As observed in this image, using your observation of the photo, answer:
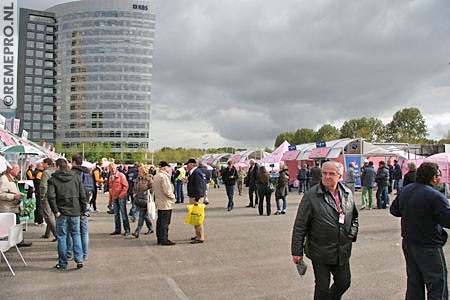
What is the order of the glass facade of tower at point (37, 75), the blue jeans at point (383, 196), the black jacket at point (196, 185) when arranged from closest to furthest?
1. the black jacket at point (196, 185)
2. the blue jeans at point (383, 196)
3. the glass facade of tower at point (37, 75)

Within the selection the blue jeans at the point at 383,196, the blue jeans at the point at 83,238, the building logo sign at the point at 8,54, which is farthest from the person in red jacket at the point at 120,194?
the blue jeans at the point at 383,196

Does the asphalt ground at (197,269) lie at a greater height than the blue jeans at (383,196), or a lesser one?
lesser

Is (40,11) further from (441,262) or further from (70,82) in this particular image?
(441,262)

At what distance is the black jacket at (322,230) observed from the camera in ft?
13.0

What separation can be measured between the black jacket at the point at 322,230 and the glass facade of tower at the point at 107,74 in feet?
368

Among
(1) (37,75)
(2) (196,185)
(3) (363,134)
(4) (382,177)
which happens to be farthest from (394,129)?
(1) (37,75)

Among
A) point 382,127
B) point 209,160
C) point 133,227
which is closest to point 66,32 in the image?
point 209,160

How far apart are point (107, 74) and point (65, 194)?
111 m

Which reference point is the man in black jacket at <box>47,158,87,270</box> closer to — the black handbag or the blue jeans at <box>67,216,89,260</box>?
the blue jeans at <box>67,216,89,260</box>

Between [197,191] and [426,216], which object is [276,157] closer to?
[197,191]

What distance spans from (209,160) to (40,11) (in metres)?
91.8

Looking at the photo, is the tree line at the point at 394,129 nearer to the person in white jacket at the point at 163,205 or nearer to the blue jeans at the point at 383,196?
the blue jeans at the point at 383,196

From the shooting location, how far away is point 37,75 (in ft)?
382

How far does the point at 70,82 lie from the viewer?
113m
